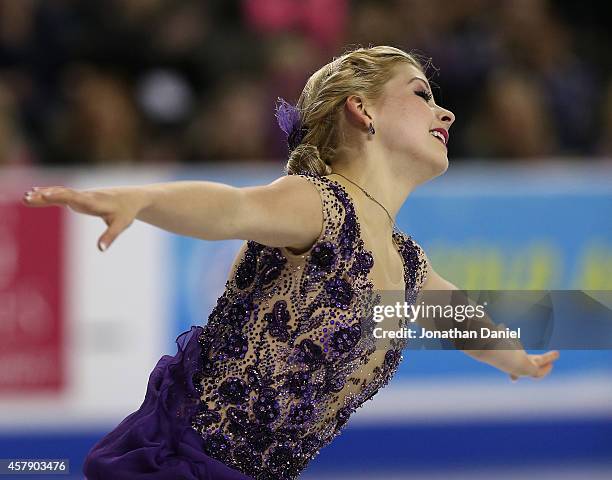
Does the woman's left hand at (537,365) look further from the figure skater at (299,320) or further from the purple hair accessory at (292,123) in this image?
the purple hair accessory at (292,123)

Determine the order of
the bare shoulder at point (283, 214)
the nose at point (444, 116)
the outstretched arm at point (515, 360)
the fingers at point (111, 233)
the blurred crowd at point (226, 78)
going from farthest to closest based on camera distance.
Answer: the blurred crowd at point (226, 78)
the outstretched arm at point (515, 360)
the nose at point (444, 116)
the bare shoulder at point (283, 214)
the fingers at point (111, 233)

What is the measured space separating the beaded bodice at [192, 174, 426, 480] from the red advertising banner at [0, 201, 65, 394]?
2.52m

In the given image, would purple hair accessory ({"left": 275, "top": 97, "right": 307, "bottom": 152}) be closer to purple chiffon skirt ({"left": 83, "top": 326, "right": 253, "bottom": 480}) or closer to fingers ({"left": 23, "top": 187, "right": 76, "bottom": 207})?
purple chiffon skirt ({"left": 83, "top": 326, "right": 253, "bottom": 480})

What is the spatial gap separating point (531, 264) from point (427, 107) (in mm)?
2623

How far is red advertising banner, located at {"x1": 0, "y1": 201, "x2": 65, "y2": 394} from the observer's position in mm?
4852

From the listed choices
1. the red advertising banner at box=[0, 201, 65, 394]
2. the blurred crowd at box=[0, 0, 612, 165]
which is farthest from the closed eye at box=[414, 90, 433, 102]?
the blurred crowd at box=[0, 0, 612, 165]

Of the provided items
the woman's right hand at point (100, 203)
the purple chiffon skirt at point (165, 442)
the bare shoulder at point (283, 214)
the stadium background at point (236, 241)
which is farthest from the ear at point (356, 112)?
the stadium background at point (236, 241)

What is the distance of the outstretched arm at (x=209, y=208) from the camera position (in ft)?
6.49

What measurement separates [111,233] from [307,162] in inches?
30.0

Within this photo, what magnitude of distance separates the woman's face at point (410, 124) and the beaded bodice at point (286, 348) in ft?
0.69

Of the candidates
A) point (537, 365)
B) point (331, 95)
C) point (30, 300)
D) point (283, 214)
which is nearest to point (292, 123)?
point (331, 95)

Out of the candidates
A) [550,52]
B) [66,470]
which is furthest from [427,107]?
[550,52]

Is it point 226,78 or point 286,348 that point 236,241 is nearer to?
point 226,78

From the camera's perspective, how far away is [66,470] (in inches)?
123
